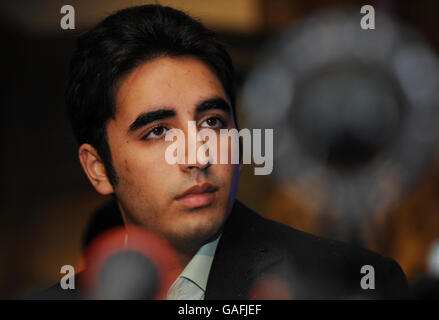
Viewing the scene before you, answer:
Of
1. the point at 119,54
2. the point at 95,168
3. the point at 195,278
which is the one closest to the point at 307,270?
the point at 195,278

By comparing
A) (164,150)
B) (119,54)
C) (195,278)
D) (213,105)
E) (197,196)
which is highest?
(119,54)

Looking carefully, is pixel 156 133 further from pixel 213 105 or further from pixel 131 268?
pixel 131 268

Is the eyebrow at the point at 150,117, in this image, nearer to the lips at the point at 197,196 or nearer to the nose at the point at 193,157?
the nose at the point at 193,157

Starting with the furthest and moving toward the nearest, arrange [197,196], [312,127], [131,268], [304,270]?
[312,127] → [131,268] → [304,270] → [197,196]

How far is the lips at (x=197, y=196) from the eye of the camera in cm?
116

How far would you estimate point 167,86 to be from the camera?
120 centimetres

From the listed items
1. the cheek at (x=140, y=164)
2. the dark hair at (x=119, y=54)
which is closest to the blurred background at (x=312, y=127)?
the dark hair at (x=119, y=54)

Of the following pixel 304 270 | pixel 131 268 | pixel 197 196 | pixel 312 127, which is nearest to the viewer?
pixel 197 196

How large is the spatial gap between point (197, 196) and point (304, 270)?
36 cm

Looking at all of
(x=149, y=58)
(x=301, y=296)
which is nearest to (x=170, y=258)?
(x=301, y=296)

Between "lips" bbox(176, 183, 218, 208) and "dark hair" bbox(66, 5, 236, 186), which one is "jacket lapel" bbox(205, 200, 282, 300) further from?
"dark hair" bbox(66, 5, 236, 186)

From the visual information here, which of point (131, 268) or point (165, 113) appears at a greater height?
point (165, 113)

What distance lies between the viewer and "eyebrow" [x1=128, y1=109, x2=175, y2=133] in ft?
3.88

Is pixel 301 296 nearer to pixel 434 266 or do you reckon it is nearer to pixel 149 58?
pixel 149 58
